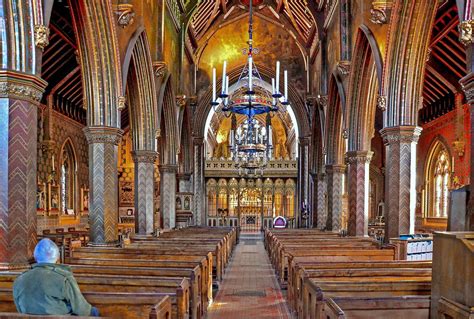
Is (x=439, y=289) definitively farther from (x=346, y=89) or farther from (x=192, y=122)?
(x=192, y=122)

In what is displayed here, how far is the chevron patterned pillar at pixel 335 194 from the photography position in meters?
20.3

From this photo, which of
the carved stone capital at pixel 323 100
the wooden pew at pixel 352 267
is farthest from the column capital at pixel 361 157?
the wooden pew at pixel 352 267

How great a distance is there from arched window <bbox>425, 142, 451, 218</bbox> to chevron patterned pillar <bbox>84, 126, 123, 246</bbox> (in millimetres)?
15696

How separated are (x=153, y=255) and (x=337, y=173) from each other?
12.4m

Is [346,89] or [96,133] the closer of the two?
[96,133]


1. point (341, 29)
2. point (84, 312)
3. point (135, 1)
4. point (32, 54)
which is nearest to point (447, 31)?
point (341, 29)

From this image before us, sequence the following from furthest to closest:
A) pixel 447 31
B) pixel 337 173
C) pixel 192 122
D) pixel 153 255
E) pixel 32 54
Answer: pixel 192 122 < pixel 337 173 < pixel 447 31 < pixel 153 255 < pixel 32 54

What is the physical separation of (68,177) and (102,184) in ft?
41.9

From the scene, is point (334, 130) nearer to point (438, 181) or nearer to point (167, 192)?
point (438, 181)

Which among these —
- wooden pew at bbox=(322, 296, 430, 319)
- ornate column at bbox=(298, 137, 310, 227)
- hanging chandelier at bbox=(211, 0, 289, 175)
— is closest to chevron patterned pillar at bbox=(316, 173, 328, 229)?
ornate column at bbox=(298, 137, 310, 227)

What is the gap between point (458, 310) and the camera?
157 inches

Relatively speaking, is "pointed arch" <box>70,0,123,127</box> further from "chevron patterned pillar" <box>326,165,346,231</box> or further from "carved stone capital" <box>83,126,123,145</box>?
"chevron patterned pillar" <box>326,165,346,231</box>

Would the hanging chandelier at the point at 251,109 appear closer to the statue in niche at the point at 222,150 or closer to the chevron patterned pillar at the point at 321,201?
the chevron patterned pillar at the point at 321,201

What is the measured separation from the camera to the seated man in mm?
3865
